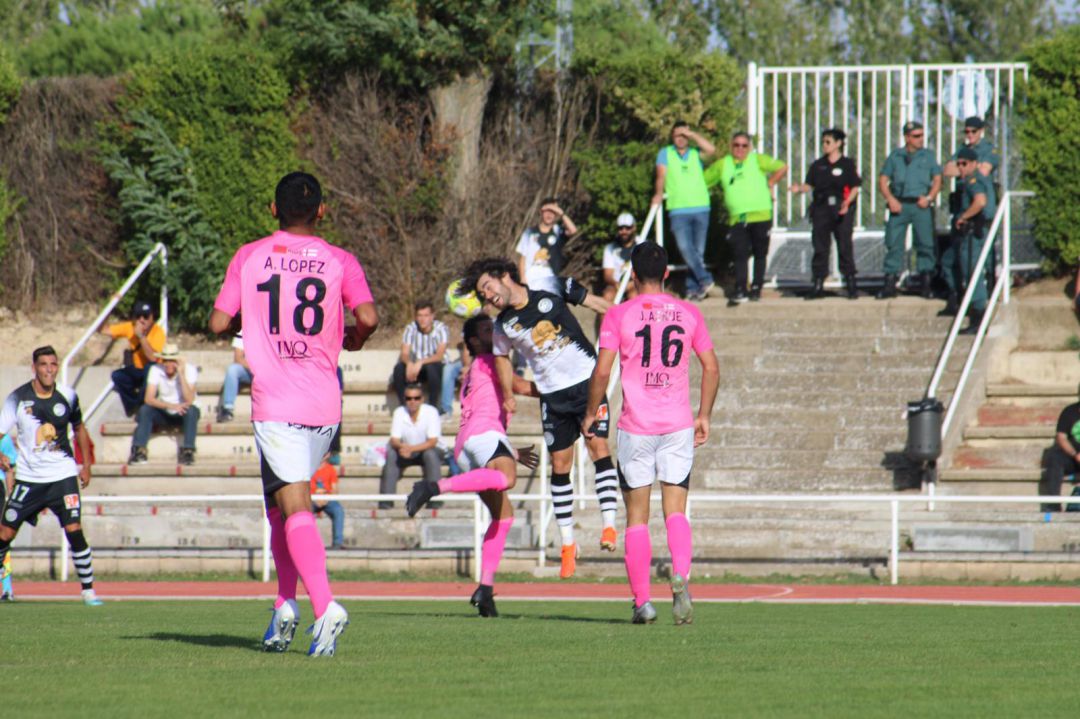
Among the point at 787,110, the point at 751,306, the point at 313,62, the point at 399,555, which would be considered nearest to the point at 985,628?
the point at 399,555

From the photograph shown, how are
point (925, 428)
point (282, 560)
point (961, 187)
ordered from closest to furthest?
point (282, 560), point (925, 428), point (961, 187)

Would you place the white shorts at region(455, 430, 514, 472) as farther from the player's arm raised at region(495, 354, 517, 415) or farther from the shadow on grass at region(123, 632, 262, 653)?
the shadow on grass at region(123, 632, 262, 653)

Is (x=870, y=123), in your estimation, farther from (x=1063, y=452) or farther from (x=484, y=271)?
(x=484, y=271)

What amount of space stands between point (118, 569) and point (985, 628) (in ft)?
32.7

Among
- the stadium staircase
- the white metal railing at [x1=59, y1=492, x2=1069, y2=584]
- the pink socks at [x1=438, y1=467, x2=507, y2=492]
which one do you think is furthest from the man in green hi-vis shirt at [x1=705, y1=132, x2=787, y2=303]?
the pink socks at [x1=438, y1=467, x2=507, y2=492]

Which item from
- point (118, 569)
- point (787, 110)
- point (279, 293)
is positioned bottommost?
point (118, 569)

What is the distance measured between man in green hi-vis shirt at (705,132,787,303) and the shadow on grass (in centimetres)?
1324

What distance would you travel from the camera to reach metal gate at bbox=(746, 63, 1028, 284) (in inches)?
872

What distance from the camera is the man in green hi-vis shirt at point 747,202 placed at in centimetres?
2084

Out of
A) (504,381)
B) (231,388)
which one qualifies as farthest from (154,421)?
(504,381)

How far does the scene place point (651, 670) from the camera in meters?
6.85

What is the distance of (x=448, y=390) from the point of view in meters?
19.7

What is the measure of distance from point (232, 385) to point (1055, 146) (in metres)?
10.9

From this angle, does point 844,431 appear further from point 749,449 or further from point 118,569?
point 118,569
